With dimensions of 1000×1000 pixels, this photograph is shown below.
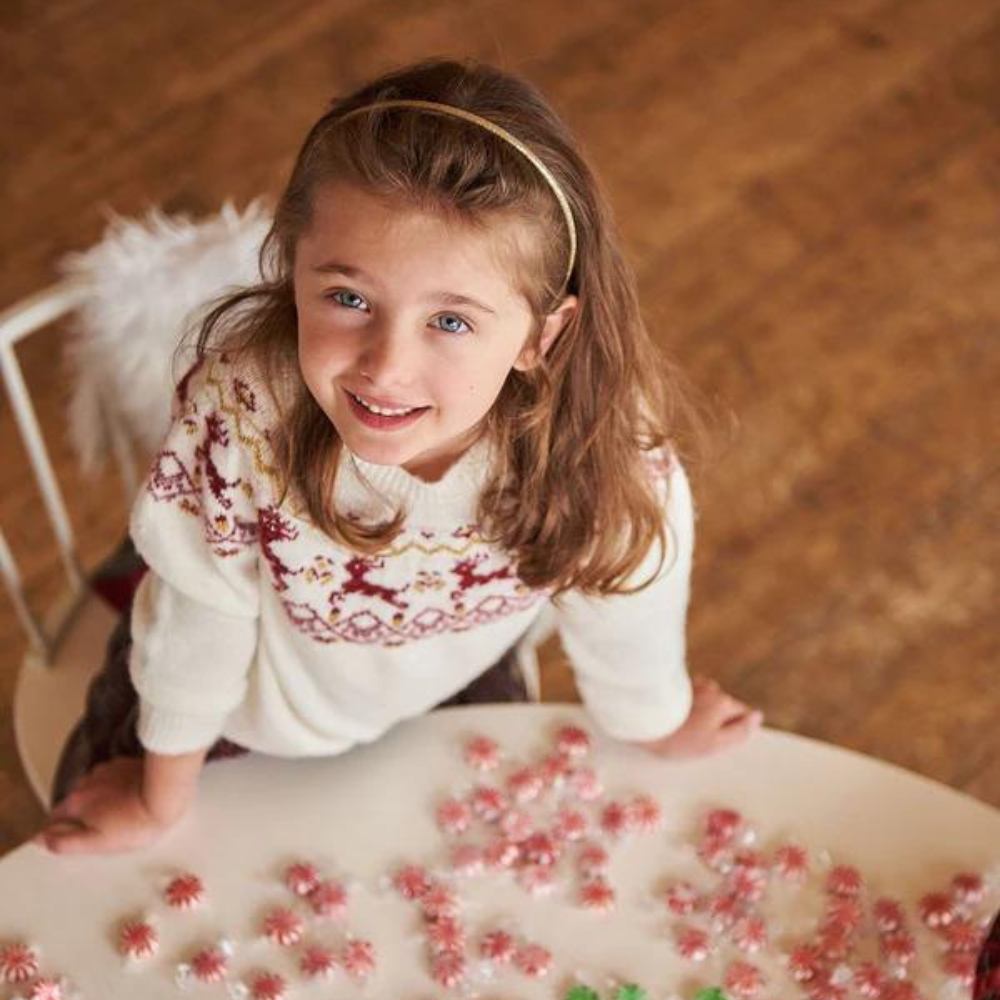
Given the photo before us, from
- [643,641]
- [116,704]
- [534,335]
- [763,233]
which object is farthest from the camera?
[763,233]

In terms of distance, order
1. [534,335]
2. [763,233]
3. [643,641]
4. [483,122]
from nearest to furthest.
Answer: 1. [483,122]
2. [534,335]
3. [643,641]
4. [763,233]

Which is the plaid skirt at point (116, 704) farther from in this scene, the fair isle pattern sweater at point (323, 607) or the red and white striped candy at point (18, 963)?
the red and white striped candy at point (18, 963)

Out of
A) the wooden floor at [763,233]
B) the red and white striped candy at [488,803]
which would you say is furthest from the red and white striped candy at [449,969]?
the wooden floor at [763,233]

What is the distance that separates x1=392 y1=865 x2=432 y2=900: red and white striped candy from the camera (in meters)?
1.05

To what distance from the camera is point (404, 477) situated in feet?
3.38

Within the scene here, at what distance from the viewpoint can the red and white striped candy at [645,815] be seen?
109 centimetres

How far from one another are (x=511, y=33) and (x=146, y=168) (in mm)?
659

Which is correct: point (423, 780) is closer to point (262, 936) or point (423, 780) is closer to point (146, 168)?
point (262, 936)

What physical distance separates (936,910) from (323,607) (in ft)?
1.58

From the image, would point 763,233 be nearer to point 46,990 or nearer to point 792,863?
point 792,863

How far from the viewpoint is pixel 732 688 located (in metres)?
1.90

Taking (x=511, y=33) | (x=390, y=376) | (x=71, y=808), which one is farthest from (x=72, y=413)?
(x=511, y=33)

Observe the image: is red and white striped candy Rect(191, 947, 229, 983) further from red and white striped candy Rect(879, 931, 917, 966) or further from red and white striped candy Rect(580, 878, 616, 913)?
red and white striped candy Rect(879, 931, 917, 966)

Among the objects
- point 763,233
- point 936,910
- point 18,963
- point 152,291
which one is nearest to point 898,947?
point 936,910
